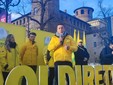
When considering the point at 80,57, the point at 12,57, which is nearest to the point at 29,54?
the point at 12,57

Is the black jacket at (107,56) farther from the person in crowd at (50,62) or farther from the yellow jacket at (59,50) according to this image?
the yellow jacket at (59,50)

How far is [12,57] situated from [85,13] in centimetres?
7694

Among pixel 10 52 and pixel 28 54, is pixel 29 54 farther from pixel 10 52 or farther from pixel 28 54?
pixel 10 52

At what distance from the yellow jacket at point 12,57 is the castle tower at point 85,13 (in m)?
76.7

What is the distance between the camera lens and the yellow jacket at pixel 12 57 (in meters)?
6.53

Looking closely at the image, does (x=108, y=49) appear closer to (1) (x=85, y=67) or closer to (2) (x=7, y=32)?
(1) (x=85, y=67)

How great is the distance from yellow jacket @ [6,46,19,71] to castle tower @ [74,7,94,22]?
7672cm

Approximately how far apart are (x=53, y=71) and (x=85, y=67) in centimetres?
83

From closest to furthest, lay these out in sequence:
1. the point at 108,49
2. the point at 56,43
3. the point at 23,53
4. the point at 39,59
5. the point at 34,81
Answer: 1. the point at 34,81
2. the point at 56,43
3. the point at 23,53
4. the point at 39,59
5. the point at 108,49

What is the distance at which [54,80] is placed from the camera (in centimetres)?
657

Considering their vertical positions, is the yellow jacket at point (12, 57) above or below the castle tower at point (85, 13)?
below

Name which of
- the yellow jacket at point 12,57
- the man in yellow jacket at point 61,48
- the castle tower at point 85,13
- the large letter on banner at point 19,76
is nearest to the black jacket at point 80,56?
the man in yellow jacket at point 61,48

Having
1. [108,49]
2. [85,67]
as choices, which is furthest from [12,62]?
[108,49]

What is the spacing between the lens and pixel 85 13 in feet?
270
